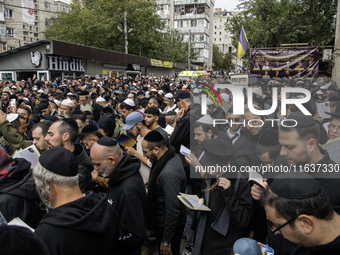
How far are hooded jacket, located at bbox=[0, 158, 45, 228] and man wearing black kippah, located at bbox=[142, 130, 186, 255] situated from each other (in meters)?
1.22

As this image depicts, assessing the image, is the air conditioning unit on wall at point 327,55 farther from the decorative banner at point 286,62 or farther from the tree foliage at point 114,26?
the tree foliage at point 114,26

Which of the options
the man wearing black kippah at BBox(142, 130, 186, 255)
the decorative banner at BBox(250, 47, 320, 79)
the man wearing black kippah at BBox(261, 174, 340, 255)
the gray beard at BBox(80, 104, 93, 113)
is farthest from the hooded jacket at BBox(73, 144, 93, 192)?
the decorative banner at BBox(250, 47, 320, 79)

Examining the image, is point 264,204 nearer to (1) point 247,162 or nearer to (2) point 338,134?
(1) point 247,162

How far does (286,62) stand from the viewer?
1381 centimetres

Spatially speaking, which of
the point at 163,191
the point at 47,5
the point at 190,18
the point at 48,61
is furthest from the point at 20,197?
the point at 47,5

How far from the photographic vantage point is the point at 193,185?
3.85 m

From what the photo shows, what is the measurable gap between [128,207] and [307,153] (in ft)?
5.39

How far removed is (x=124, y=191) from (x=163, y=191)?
2.26 ft

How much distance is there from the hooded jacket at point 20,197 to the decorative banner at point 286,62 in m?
13.8

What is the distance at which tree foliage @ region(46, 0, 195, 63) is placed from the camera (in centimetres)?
3784

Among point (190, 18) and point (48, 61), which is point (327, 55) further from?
point (190, 18)

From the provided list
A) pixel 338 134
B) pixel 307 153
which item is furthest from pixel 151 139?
pixel 338 134

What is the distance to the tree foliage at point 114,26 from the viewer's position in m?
37.8

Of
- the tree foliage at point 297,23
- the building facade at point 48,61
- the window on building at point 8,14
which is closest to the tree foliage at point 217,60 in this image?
the window on building at point 8,14
